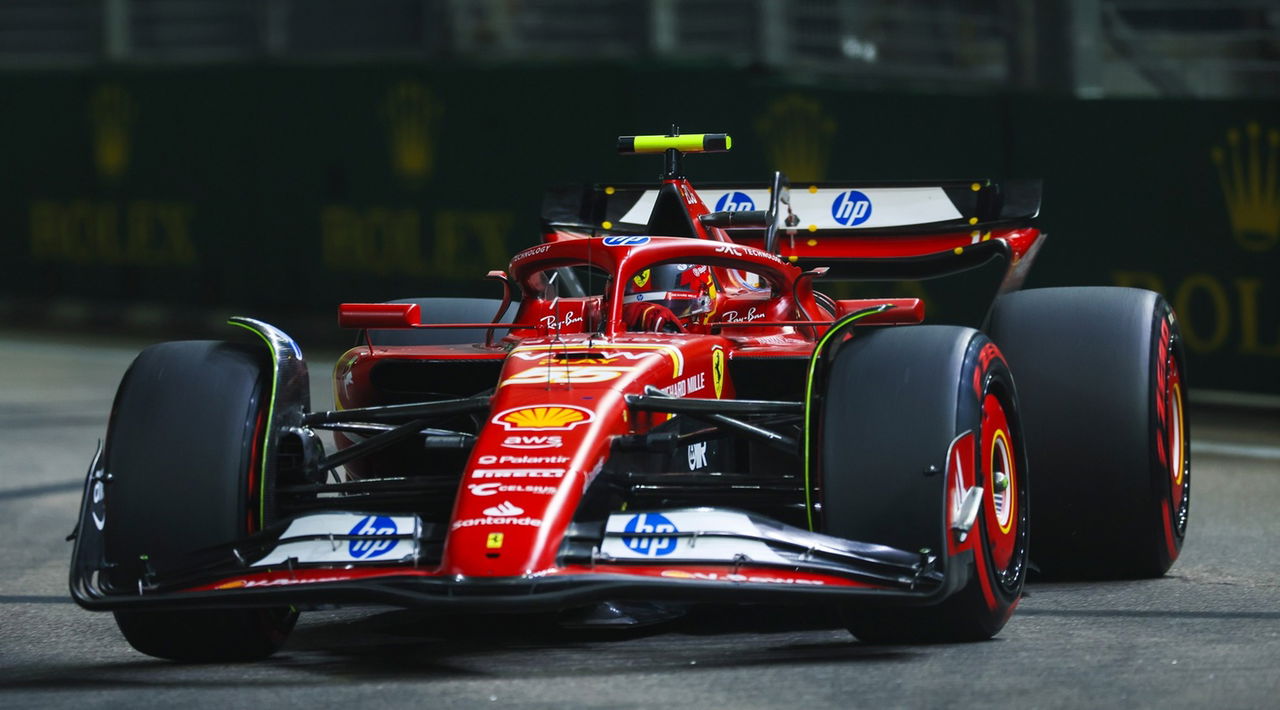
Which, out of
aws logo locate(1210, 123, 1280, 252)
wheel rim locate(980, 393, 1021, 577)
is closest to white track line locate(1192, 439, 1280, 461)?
aws logo locate(1210, 123, 1280, 252)

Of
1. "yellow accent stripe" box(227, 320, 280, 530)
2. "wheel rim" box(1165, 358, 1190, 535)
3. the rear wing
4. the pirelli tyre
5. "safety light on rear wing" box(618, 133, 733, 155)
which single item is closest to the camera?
"yellow accent stripe" box(227, 320, 280, 530)

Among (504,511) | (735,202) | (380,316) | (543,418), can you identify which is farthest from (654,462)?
(735,202)

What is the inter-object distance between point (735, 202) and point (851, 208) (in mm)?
516

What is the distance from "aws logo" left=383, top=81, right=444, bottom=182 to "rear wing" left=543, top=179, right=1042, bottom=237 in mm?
6619

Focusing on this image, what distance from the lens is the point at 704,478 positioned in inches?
218

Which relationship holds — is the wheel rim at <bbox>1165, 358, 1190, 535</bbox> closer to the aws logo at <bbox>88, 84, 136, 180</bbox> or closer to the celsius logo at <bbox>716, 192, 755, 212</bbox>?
the celsius logo at <bbox>716, 192, 755, 212</bbox>

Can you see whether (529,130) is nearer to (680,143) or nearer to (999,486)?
(680,143)

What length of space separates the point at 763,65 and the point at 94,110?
6.06 metres

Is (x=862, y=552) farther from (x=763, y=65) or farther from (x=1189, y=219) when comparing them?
(x=763, y=65)

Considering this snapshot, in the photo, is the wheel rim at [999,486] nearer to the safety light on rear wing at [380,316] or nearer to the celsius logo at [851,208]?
the safety light on rear wing at [380,316]

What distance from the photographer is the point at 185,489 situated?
5.40m

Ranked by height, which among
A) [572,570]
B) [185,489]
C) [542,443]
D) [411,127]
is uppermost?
[411,127]

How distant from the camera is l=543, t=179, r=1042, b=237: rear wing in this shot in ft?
26.3

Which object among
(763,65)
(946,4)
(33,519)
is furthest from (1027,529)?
(946,4)
